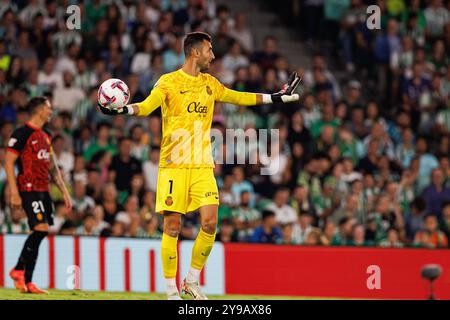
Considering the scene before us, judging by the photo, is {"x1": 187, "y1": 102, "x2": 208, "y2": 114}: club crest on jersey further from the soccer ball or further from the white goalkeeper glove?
the soccer ball

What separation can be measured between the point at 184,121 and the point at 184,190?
2.29 feet

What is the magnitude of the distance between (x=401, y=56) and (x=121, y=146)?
251 inches

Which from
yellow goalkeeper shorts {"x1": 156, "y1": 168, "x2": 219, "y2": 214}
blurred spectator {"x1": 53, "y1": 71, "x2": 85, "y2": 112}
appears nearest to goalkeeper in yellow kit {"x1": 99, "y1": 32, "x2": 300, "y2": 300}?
yellow goalkeeper shorts {"x1": 156, "y1": 168, "x2": 219, "y2": 214}

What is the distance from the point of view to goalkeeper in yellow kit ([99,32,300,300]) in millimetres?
11578

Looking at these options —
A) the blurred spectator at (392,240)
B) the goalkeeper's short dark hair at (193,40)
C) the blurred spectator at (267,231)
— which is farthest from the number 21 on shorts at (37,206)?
the blurred spectator at (392,240)

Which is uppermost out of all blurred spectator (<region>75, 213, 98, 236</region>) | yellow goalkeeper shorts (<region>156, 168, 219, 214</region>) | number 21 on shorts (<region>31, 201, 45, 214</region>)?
yellow goalkeeper shorts (<region>156, 168, 219, 214</region>)

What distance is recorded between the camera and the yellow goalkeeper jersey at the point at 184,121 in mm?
11586

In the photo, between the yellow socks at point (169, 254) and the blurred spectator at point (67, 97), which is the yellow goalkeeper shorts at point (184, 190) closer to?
the yellow socks at point (169, 254)

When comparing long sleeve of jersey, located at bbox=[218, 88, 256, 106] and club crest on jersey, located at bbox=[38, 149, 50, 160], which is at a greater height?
long sleeve of jersey, located at bbox=[218, 88, 256, 106]

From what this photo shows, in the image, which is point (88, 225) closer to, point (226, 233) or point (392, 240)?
point (226, 233)

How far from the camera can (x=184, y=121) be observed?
1159cm

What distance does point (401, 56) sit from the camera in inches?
850

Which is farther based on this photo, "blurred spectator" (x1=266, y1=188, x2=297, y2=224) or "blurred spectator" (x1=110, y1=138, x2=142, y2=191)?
"blurred spectator" (x1=266, y1=188, x2=297, y2=224)

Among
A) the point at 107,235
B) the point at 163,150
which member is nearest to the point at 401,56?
the point at 107,235
